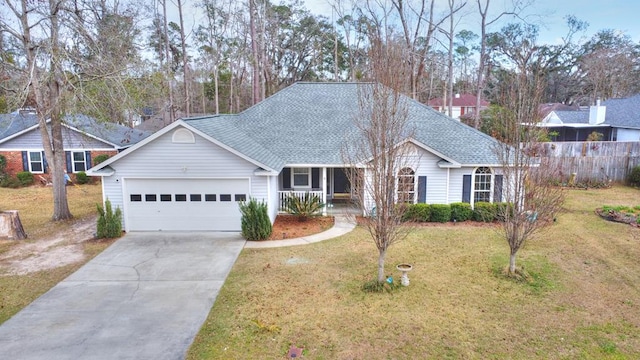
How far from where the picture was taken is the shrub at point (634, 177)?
891 inches

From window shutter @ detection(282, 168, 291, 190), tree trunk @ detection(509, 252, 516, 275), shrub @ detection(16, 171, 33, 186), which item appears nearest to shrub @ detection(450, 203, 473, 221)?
tree trunk @ detection(509, 252, 516, 275)

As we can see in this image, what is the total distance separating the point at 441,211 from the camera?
1638cm

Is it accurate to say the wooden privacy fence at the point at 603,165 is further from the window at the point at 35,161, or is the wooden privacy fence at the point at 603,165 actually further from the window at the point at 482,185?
the window at the point at 35,161

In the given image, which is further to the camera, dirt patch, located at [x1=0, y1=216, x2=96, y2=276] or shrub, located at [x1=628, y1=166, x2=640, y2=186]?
shrub, located at [x1=628, y1=166, x2=640, y2=186]

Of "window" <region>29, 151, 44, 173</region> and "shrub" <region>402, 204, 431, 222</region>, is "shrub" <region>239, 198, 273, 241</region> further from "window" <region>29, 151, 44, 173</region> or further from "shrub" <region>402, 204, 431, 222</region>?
"window" <region>29, 151, 44, 173</region>

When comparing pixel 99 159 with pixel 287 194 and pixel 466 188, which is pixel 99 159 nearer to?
pixel 287 194

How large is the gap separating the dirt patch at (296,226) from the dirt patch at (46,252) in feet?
20.6

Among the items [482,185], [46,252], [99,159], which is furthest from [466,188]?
[99,159]

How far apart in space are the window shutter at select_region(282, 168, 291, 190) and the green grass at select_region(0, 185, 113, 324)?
7.65 meters

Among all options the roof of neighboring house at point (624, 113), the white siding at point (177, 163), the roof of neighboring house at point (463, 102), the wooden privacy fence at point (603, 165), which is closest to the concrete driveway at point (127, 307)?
the white siding at point (177, 163)

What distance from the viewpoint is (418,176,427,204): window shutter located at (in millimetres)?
16969

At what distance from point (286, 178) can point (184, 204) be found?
17.1 ft

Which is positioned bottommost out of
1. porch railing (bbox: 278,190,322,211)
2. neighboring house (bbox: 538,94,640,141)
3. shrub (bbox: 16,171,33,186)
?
porch railing (bbox: 278,190,322,211)

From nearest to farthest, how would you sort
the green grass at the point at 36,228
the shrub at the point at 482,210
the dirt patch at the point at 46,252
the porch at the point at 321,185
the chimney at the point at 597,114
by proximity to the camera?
1. the green grass at the point at 36,228
2. the dirt patch at the point at 46,252
3. the shrub at the point at 482,210
4. the porch at the point at 321,185
5. the chimney at the point at 597,114
